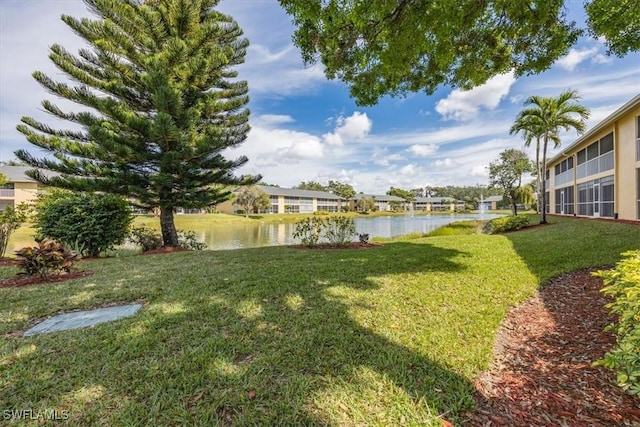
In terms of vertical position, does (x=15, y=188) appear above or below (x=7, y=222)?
above

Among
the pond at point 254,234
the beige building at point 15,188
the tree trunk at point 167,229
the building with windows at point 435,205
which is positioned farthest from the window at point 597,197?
the building with windows at point 435,205

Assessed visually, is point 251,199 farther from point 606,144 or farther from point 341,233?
point 606,144

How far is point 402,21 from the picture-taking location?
14.4 ft

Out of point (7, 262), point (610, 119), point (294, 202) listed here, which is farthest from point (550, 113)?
point (294, 202)

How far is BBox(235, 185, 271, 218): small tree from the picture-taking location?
1532 inches

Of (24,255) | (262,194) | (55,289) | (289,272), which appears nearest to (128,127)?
(24,255)

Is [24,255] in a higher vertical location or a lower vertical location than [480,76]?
lower

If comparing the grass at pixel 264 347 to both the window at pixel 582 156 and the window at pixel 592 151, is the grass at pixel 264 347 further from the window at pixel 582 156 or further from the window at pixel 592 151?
the window at pixel 582 156

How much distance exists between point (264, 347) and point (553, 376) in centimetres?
223

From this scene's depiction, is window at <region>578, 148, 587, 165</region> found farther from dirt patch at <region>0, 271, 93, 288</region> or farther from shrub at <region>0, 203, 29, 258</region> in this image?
shrub at <region>0, 203, 29, 258</region>

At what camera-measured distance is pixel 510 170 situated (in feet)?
69.4

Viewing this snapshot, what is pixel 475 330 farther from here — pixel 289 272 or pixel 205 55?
pixel 205 55

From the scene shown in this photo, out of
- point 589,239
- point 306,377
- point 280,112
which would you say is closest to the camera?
point 306,377

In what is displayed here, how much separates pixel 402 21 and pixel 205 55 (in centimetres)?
763
